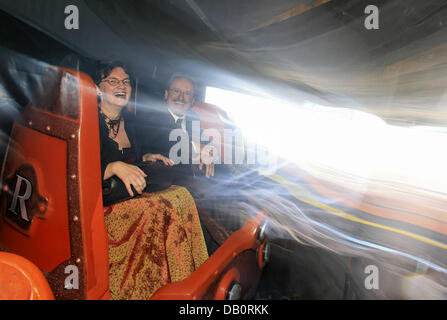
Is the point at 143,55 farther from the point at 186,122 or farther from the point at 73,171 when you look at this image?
the point at 73,171

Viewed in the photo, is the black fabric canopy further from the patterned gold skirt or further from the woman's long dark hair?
the patterned gold skirt

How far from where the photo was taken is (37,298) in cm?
53

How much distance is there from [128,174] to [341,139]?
0.61 m

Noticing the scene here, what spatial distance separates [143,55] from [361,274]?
0.91 metres

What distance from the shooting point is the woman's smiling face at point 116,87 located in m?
0.64

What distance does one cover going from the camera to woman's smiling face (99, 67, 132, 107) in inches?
25.1

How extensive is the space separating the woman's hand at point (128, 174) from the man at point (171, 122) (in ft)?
0.38

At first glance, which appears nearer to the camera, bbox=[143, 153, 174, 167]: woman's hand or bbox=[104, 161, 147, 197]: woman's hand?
bbox=[104, 161, 147, 197]: woman's hand

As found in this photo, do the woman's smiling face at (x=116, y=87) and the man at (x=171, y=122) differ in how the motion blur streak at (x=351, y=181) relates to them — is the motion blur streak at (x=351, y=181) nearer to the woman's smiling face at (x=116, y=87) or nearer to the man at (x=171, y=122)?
the man at (x=171, y=122)

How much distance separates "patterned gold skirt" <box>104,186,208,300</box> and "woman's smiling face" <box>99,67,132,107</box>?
0.26 m

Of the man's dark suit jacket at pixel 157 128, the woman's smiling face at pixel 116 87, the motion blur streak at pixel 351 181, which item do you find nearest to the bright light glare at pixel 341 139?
the motion blur streak at pixel 351 181

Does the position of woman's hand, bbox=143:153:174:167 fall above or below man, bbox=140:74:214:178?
below

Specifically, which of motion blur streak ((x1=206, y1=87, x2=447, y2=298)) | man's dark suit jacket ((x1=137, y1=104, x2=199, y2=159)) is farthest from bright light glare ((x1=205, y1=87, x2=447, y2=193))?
man's dark suit jacket ((x1=137, y1=104, x2=199, y2=159))

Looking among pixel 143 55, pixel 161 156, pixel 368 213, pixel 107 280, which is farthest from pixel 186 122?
pixel 368 213
